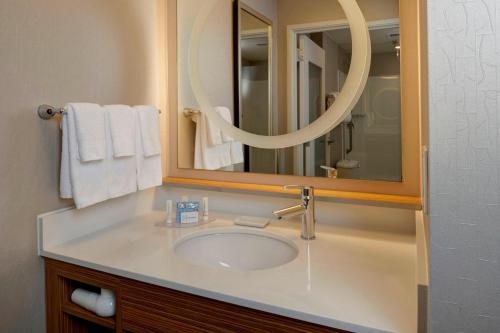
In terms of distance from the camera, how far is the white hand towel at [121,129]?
1197 mm

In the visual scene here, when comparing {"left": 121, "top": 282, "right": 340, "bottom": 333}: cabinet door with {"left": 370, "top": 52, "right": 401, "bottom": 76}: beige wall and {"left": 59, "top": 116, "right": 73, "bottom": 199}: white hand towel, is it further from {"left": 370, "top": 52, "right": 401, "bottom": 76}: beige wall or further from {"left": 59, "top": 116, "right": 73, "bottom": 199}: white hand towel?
{"left": 370, "top": 52, "right": 401, "bottom": 76}: beige wall

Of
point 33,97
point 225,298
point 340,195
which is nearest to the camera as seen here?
point 225,298

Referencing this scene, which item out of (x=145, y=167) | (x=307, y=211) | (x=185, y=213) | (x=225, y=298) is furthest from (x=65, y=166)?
(x=307, y=211)

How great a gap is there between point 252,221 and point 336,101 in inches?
21.3

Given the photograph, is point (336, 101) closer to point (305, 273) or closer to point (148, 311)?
point (305, 273)

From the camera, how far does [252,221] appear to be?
130 centimetres

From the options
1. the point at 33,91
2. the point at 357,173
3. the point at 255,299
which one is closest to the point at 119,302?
the point at 255,299

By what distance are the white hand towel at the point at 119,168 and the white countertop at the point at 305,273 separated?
0.54ft

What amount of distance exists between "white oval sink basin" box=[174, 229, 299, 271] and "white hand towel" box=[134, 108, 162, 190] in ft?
0.97

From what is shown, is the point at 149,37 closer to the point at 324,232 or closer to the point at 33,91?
the point at 33,91

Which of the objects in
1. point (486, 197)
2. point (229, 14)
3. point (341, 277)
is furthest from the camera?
point (229, 14)

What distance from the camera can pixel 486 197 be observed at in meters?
0.51

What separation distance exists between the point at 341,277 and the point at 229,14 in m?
1.12

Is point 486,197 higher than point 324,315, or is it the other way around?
point 486,197
